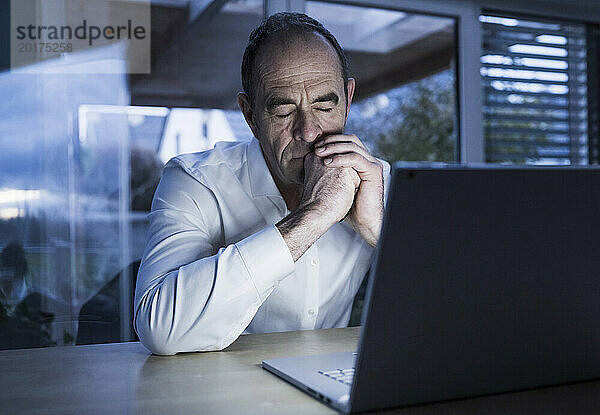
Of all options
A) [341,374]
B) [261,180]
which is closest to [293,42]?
[261,180]

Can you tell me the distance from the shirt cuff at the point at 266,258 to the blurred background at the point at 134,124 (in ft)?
5.29

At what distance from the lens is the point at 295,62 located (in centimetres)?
154

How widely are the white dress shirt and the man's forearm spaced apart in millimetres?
24

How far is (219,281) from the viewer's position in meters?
1.14

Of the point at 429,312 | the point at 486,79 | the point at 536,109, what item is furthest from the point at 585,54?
the point at 429,312

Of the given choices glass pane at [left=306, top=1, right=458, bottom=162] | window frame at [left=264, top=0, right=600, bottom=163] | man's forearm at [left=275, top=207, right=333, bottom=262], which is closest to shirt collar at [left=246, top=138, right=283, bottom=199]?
man's forearm at [left=275, top=207, right=333, bottom=262]

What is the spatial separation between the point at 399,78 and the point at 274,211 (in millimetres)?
1712

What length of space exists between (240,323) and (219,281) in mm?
81

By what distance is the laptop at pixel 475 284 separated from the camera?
25.6 inches

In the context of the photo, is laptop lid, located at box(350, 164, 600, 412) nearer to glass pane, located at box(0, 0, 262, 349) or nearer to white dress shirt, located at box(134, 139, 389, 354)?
white dress shirt, located at box(134, 139, 389, 354)

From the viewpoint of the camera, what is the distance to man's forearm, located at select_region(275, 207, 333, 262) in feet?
3.92

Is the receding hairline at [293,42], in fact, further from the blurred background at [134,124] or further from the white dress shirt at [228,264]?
the blurred background at [134,124]

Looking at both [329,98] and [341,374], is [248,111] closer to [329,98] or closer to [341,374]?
[329,98]

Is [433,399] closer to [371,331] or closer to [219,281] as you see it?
[371,331]
